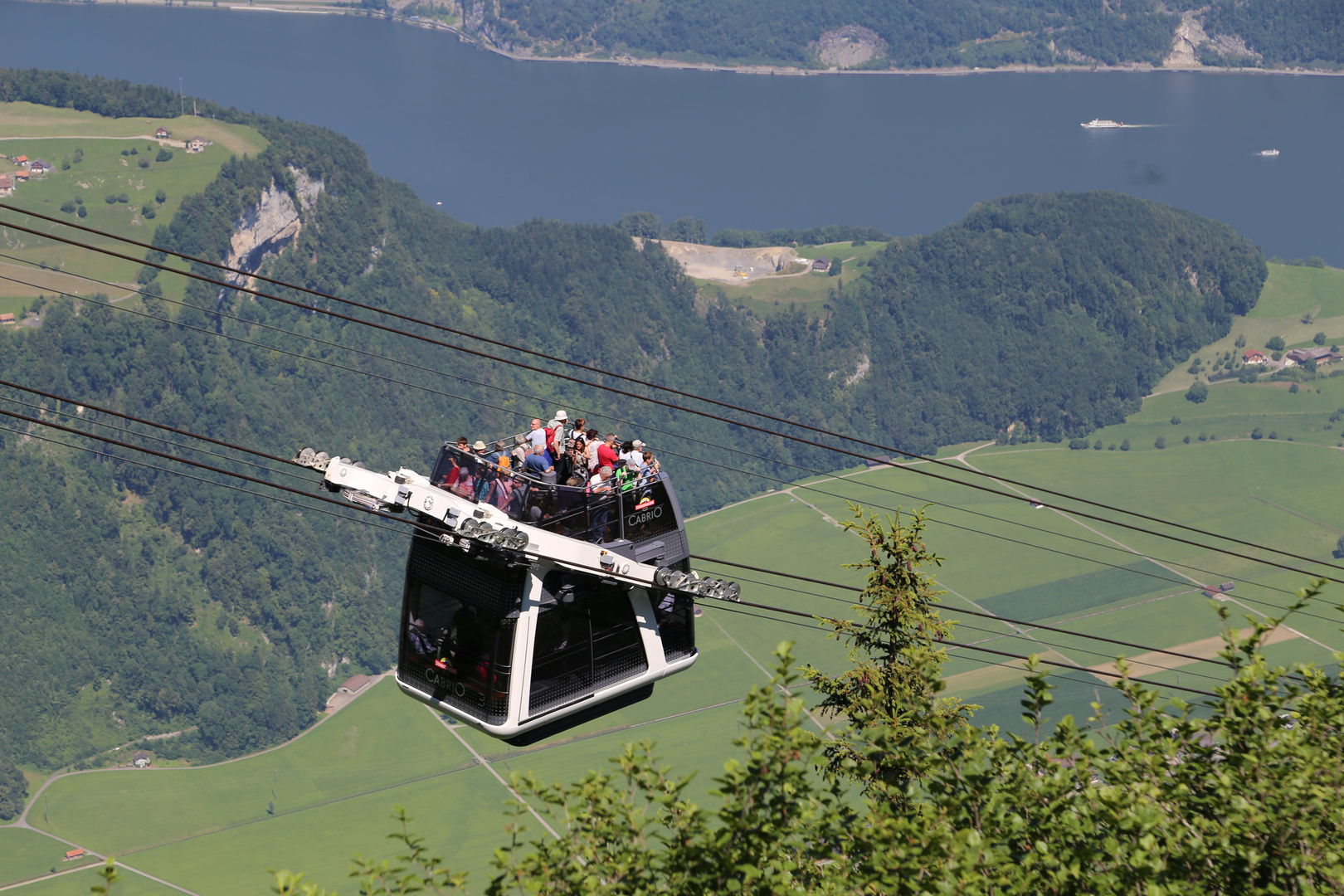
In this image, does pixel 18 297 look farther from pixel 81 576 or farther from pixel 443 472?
pixel 443 472

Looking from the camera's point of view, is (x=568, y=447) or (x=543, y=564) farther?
(x=568, y=447)

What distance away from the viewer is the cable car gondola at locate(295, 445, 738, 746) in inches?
926

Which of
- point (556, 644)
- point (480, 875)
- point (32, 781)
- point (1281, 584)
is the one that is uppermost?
point (556, 644)

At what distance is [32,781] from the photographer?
153 m

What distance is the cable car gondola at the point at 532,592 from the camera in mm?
23531

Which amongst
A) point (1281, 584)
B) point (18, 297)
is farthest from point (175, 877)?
point (1281, 584)

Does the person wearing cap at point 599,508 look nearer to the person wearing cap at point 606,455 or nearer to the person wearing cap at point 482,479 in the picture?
the person wearing cap at point 606,455

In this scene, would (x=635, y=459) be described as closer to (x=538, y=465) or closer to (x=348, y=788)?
(x=538, y=465)

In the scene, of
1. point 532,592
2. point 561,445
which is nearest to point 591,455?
point 561,445

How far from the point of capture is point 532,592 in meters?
24.0

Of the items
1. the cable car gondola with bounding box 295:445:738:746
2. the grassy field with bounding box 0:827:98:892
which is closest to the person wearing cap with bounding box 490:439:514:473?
the cable car gondola with bounding box 295:445:738:746

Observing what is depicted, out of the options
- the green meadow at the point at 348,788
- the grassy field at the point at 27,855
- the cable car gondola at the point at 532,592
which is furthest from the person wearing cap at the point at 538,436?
the grassy field at the point at 27,855

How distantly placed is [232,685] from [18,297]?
57.8m

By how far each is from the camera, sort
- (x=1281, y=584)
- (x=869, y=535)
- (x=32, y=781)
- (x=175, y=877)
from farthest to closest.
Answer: (x=1281, y=584)
(x=32, y=781)
(x=175, y=877)
(x=869, y=535)
